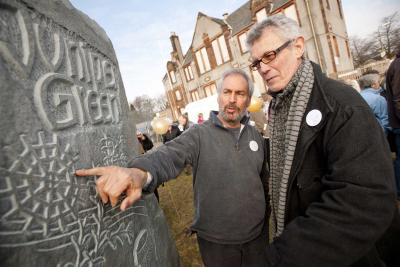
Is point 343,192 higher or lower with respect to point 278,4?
lower

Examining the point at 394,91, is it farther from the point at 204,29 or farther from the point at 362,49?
the point at 362,49

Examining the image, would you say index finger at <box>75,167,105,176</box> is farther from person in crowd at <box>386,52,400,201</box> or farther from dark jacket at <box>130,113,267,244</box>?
person in crowd at <box>386,52,400,201</box>

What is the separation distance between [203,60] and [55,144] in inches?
871

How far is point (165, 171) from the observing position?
1680 mm

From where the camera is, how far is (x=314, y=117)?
1352 millimetres

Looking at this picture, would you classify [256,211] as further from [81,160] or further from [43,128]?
[43,128]

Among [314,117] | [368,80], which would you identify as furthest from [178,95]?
[314,117]

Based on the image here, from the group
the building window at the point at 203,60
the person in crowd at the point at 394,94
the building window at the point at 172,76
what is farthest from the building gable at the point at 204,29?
the person in crowd at the point at 394,94

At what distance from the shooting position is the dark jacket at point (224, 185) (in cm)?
206

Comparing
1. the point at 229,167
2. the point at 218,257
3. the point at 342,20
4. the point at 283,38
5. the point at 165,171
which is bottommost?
the point at 218,257

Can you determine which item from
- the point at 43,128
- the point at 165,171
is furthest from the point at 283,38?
the point at 43,128

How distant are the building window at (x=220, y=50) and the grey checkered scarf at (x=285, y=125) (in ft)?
62.4

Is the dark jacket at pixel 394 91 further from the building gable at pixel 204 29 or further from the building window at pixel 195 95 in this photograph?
the building window at pixel 195 95

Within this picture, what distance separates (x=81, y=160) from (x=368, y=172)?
129 centimetres
